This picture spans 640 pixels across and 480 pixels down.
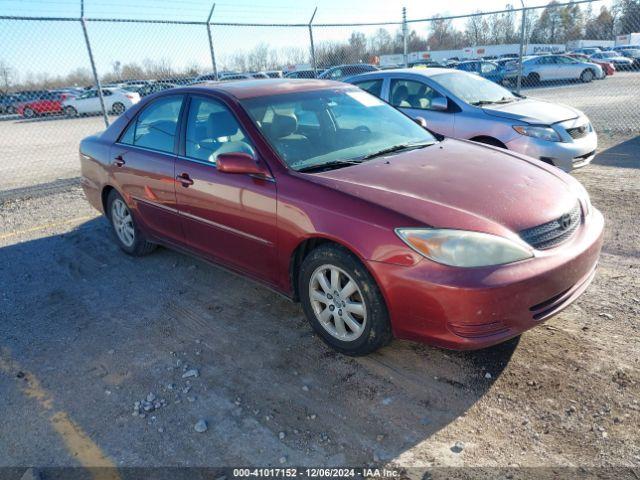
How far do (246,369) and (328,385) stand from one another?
21.6 inches

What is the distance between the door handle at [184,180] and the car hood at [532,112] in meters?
4.35

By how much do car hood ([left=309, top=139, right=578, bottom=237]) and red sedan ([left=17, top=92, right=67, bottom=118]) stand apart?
97.0ft

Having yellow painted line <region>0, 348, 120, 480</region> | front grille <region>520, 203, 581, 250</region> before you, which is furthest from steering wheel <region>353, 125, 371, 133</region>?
yellow painted line <region>0, 348, 120, 480</region>

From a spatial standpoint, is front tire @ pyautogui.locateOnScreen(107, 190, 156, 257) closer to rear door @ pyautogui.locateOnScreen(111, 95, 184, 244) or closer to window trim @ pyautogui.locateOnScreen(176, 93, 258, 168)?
rear door @ pyautogui.locateOnScreen(111, 95, 184, 244)

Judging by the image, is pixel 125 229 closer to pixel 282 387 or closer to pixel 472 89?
pixel 282 387

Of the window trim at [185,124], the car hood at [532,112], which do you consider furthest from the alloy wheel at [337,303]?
the car hood at [532,112]

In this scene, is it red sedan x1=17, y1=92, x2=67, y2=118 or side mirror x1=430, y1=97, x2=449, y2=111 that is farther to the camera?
red sedan x1=17, y1=92, x2=67, y2=118

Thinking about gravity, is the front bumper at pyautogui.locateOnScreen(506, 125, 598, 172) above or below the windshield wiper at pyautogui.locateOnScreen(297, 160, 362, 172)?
below

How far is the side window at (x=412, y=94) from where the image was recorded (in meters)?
7.13

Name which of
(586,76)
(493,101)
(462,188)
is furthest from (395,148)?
(586,76)

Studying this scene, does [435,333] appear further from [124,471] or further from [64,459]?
[64,459]

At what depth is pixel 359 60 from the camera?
762 inches

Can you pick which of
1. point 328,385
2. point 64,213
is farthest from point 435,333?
point 64,213

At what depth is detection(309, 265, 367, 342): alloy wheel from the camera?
2.99 meters
